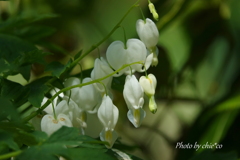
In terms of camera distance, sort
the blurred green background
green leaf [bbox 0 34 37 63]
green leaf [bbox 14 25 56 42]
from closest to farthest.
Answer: green leaf [bbox 0 34 37 63] < green leaf [bbox 14 25 56 42] < the blurred green background

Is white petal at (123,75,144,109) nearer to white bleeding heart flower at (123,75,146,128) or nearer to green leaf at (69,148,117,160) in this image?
white bleeding heart flower at (123,75,146,128)

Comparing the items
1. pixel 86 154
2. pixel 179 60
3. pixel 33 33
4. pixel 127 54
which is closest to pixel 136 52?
pixel 127 54

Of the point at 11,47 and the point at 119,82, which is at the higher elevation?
the point at 11,47

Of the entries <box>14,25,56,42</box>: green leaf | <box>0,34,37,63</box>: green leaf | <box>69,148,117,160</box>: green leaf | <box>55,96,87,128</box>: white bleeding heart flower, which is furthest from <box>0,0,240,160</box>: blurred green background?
<box>69,148,117,160</box>: green leaf

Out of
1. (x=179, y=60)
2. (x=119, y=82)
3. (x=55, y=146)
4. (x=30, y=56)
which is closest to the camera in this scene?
(x=55, y=146)

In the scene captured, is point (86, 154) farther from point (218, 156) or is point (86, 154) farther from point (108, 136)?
point (218, 156)

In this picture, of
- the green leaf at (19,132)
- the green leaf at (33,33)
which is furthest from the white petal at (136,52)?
the green leaf at (33,33)
